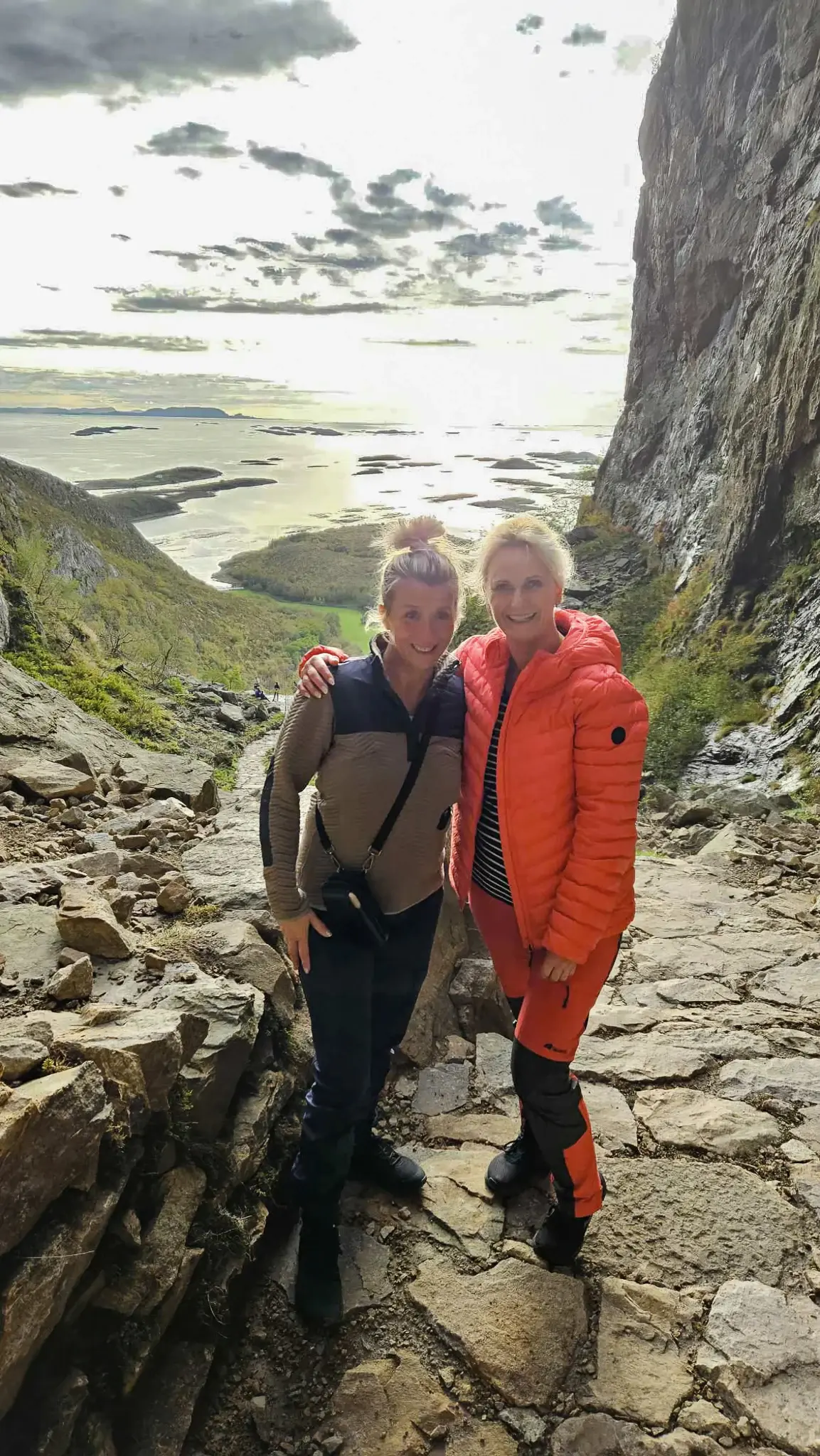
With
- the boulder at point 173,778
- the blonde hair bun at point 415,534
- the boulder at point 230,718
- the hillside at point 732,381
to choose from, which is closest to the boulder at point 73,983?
the blonde hair bun at point 415,534

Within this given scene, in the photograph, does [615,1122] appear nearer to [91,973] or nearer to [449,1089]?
[449,1089]

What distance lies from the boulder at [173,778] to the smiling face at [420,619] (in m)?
5.79

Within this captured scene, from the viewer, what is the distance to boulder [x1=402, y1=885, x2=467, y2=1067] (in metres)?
4.59

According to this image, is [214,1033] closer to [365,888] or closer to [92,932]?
[92,932]

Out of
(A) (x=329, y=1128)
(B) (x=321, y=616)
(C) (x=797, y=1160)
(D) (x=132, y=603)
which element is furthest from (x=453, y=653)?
(B) (x=321, y=616)

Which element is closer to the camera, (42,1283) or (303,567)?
(42,1283)

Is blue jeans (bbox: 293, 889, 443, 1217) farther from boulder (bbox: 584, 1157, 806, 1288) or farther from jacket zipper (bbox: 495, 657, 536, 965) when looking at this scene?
boulder (bbox: 584, 1157, 806, 1288)

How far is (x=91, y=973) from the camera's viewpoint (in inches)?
131

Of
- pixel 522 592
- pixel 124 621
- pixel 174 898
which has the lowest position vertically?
pixel 124 621

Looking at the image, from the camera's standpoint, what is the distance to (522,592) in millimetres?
2873

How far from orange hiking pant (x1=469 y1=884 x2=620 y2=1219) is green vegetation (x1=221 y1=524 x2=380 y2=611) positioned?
6977 cm

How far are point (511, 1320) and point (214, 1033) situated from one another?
157 cm

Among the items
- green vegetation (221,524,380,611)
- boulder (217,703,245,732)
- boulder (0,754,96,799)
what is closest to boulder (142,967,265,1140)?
boulder (0,754,96,799)

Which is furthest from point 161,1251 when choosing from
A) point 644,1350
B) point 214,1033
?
point 644,1350
